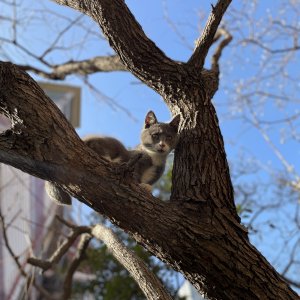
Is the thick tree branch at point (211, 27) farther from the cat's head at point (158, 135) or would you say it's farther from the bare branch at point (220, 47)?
the bare branch at point (220, 47)

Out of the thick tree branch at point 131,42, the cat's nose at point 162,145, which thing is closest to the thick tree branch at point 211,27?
the thick tree branch at point 131,42

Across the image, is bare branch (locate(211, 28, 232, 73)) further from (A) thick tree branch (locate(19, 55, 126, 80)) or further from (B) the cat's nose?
(A) thick tree branch (locate(19, 55, 126, 80))

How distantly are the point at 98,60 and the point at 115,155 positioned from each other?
1661 mm

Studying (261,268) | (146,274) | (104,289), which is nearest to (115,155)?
(146,274)

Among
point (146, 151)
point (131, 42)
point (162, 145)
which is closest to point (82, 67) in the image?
point (146, 151)

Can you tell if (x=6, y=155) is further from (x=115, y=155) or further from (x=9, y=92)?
(x=115, y=155)

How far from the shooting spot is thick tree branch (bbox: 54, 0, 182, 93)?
100 inches

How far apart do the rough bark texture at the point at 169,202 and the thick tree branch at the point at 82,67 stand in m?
2.40

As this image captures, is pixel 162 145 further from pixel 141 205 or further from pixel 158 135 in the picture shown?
pixel 141 205

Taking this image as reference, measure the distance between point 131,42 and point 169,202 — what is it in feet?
3.26

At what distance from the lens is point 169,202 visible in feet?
7.67

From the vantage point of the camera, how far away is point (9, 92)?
2.12 m

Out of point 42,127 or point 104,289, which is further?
point 104,289

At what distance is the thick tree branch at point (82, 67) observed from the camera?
4.66m
